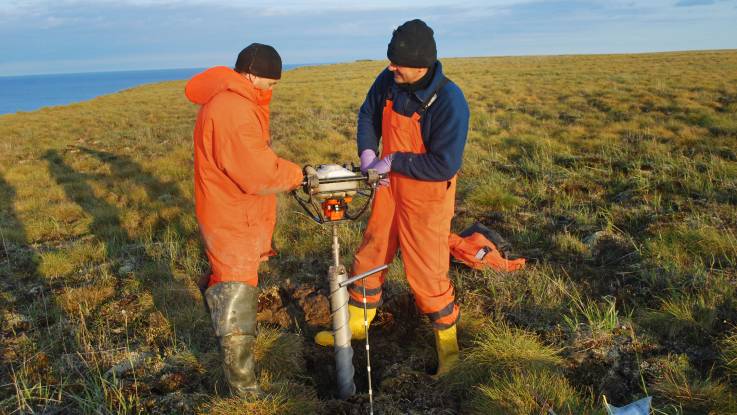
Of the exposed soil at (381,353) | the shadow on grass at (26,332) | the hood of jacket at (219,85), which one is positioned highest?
the hood of jacket at (219,85)

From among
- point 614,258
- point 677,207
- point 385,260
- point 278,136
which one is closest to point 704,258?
point 614,258

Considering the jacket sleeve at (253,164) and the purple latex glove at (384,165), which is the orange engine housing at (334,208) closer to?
the jacket sleeve at (253,164)

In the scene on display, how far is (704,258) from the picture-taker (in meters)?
4.64

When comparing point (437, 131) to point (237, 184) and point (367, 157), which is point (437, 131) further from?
point (237, 184)

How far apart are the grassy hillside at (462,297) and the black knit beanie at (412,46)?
182 cm

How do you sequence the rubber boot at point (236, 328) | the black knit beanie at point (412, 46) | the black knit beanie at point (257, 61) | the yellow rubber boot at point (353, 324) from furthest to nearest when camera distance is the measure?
the yellow rubber boot at point (353, 324)
the black knit beanie at point (412, 46)
the rubber boot at point (236, 328)
the black knit beanie at point (257, 61)

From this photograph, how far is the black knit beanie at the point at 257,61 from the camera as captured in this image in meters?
2.74

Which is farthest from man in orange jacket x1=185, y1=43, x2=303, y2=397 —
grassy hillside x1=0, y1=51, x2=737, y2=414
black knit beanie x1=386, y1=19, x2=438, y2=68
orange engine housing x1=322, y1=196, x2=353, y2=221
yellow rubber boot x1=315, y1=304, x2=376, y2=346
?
yellow rubber boot x1=315, y1=304, x2=376, y2=346

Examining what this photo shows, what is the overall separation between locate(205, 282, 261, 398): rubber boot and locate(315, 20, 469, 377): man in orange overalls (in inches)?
39.9

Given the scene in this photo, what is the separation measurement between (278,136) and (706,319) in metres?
11.0

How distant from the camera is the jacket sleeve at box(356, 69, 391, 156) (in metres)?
3.67

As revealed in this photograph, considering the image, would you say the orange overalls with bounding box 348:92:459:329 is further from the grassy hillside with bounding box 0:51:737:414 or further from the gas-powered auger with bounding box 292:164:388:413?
the grassy hillside with bounding box 0:51:737:414

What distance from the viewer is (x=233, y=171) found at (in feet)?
8.66

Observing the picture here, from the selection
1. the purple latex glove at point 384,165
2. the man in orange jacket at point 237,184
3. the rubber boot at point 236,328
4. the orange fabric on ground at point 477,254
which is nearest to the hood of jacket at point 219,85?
the man in orange jacket at point 237,184
